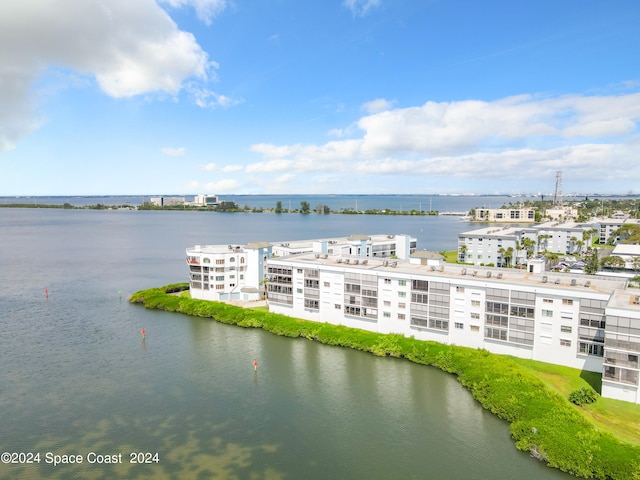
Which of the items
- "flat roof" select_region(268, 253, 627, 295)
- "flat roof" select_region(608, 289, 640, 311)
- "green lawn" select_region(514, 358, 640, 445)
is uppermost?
"flat roof" select_region(268, 253, 627, 295)

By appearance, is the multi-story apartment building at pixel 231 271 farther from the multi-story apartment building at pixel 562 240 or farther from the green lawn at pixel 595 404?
the multi-story apartment building at pixel 562 240

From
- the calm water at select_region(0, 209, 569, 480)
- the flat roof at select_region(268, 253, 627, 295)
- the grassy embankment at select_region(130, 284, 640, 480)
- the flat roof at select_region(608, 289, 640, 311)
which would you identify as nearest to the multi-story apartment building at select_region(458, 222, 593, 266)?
the flat roof at select_region(268, 253, 627, 295)

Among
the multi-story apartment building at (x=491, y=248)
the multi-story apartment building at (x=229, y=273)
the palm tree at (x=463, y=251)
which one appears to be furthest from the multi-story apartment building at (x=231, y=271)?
the multi-story apartment building at (x=491, y=248)

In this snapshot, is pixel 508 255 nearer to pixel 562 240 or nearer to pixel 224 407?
pixel 562 240

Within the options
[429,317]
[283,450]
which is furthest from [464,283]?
[283,450]

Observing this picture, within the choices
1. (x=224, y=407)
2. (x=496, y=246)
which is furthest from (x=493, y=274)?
(x=496, y=246)

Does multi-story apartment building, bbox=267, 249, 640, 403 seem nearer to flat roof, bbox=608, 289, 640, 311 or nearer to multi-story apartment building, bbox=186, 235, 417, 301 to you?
flat roof, bbox=608, 289, 640, 311
